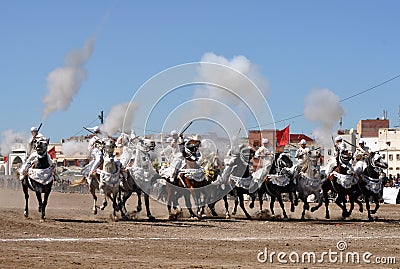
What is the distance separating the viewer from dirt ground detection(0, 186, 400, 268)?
15.6m

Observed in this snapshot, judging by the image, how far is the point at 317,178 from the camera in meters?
29.8

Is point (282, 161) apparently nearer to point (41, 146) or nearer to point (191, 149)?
point (191, 149)

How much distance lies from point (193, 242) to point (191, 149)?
8.72 metres

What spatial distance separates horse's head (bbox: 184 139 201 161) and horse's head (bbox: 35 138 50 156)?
4732 millimetres

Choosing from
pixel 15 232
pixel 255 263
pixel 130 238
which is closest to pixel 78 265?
pixel 255 263

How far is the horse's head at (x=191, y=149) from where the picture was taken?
2820cm

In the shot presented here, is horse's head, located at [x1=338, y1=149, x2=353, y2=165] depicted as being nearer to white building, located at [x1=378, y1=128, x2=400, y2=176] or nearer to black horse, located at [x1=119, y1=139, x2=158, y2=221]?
black horse, located at [x1=119, y1=139, x2=158, y2=221]

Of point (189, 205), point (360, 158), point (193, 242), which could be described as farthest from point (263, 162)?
point (193, 242)

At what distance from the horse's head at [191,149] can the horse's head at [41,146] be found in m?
4.73

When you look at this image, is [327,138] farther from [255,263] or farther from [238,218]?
[255,263]

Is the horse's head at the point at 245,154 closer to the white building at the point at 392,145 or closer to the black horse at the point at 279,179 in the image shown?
the black horse at the point at 279,179

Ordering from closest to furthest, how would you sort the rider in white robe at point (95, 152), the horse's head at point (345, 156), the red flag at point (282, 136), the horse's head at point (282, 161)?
the rider in white robe at point (95, 152) < the horse's head at point (345, 156) < the horse's head at point (282, 161) < the red flag at point (282, 136)

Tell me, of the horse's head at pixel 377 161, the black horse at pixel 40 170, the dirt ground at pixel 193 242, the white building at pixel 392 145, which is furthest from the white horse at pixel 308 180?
the white building at pixel 392 145

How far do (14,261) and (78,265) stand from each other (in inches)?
48.6
